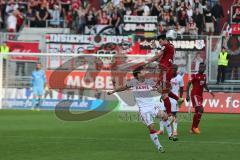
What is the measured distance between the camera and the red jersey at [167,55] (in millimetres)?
21484

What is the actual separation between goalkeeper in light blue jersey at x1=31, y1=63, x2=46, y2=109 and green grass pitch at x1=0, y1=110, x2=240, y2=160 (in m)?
4.35

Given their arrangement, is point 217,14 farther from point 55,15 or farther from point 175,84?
point 175,84

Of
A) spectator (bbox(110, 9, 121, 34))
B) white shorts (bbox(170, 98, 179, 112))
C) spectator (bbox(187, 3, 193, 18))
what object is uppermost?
spectator (bbox(187, 3, 193, 18))

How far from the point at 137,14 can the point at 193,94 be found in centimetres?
1630

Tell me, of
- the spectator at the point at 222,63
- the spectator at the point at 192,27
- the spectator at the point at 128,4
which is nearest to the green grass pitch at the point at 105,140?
the spectator at the point at 222,63

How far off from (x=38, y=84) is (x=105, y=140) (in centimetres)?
1421

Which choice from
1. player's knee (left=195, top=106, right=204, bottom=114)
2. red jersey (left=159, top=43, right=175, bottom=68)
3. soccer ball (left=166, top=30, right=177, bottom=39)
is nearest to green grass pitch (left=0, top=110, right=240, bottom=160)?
player's knee (left=195, top=106, right=204, bottom=114)

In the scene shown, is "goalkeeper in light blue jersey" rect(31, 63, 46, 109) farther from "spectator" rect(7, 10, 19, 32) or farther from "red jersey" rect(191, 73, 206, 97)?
"red jersey" rect(191, 73, 206, 97)

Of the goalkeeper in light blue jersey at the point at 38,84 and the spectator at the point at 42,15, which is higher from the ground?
the spectator at the point at 42,15

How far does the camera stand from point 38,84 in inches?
1387

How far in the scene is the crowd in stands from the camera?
39812 millimetres

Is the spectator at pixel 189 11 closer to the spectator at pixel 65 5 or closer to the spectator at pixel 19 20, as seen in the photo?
the spectator at pixel 65 5

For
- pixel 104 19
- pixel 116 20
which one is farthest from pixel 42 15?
pixel 116 20

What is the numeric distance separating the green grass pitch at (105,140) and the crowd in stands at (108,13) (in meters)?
10.2
